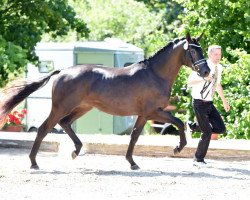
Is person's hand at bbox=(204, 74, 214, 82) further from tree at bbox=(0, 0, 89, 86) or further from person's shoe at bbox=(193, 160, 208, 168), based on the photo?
tree at bbox=(0, 0, 89, 86)

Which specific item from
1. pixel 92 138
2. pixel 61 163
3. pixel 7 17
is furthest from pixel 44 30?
pixel 61 163

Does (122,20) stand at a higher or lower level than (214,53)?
lower

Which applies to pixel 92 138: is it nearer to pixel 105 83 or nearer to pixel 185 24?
pixel 105 83

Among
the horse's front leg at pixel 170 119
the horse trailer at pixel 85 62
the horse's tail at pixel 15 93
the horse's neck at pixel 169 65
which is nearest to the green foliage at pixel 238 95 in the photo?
the horse's neck at pixel 169 65

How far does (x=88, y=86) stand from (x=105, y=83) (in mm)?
246

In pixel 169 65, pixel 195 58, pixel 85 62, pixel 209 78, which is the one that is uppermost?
pixel 195 58

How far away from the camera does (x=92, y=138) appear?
14.3 meters

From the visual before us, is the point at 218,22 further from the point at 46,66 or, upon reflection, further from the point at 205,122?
the point at 46,66

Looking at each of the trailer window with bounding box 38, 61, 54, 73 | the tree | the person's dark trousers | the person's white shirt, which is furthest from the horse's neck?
the trailer window with bounding box 38, 61, 54, 73

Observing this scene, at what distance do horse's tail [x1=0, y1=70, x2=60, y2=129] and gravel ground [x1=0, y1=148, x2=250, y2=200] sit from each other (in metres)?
0.86

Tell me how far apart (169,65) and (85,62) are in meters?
10.3

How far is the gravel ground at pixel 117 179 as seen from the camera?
28.4ft

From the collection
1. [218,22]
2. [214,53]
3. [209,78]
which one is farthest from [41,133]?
[218,22]

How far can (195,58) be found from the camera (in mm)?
10898
